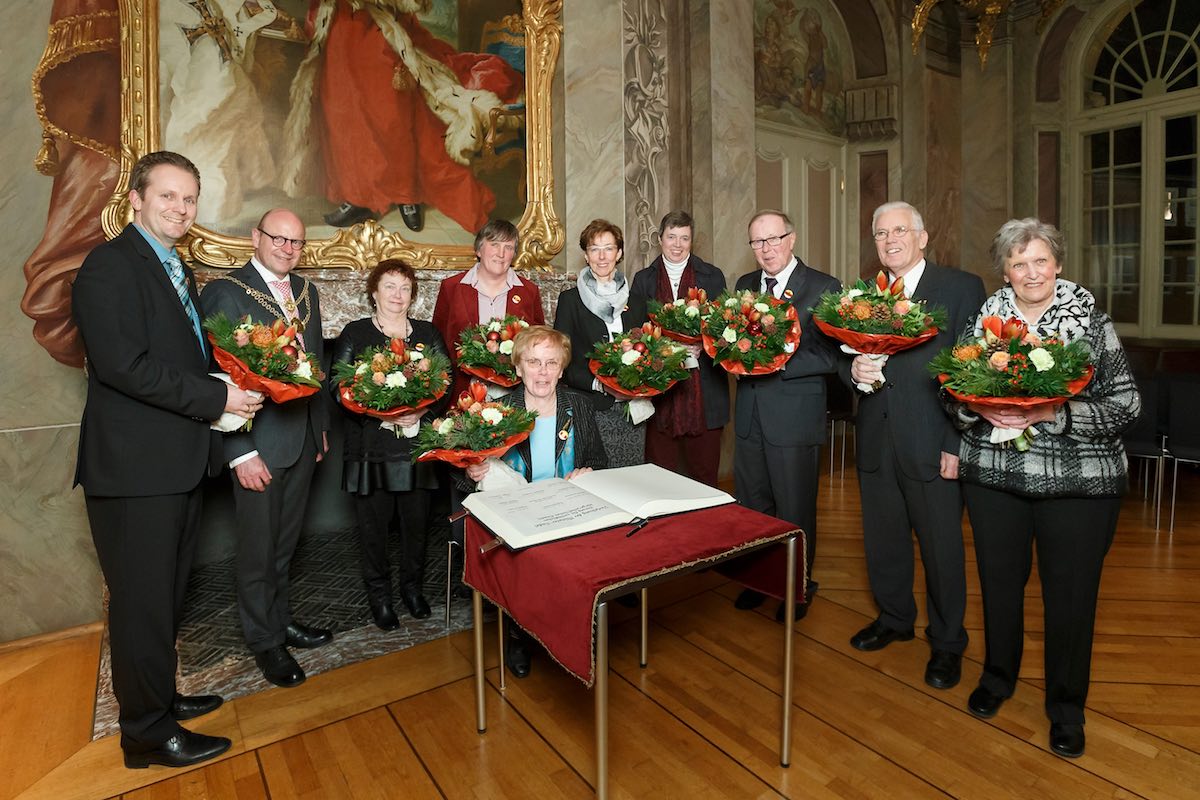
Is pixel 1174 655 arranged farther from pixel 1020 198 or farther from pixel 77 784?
pixel 1020 198

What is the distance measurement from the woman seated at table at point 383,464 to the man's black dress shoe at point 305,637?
11.6 inches

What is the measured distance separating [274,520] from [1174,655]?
4.57 meters

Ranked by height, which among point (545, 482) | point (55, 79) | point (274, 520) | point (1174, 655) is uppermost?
point (55, 79)

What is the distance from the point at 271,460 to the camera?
3.44 m

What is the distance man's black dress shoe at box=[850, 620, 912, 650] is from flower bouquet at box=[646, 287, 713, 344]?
5.73 feet

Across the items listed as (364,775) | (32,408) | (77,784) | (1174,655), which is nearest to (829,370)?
(1174,655)

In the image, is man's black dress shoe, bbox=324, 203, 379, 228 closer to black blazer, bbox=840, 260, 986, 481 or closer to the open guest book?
the open guest book

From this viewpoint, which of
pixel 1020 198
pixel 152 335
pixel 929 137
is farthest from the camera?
pixel 1020 198

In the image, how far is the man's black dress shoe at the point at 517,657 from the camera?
11.6ft

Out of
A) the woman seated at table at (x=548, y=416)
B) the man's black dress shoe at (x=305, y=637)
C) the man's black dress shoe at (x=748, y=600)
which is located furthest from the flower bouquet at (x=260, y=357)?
the man's black dress shoe at (x=748, y=600)

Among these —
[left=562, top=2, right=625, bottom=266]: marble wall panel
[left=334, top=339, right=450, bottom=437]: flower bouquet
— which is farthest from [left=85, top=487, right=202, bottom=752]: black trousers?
[left=562, top=2, right=625, bottom=266]: marble wall panel

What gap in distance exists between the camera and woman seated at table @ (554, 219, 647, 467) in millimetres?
4105

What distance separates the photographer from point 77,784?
2.78 m

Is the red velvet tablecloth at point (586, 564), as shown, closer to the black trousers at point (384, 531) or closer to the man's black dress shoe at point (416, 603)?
the black trousers at point (384, 531)
